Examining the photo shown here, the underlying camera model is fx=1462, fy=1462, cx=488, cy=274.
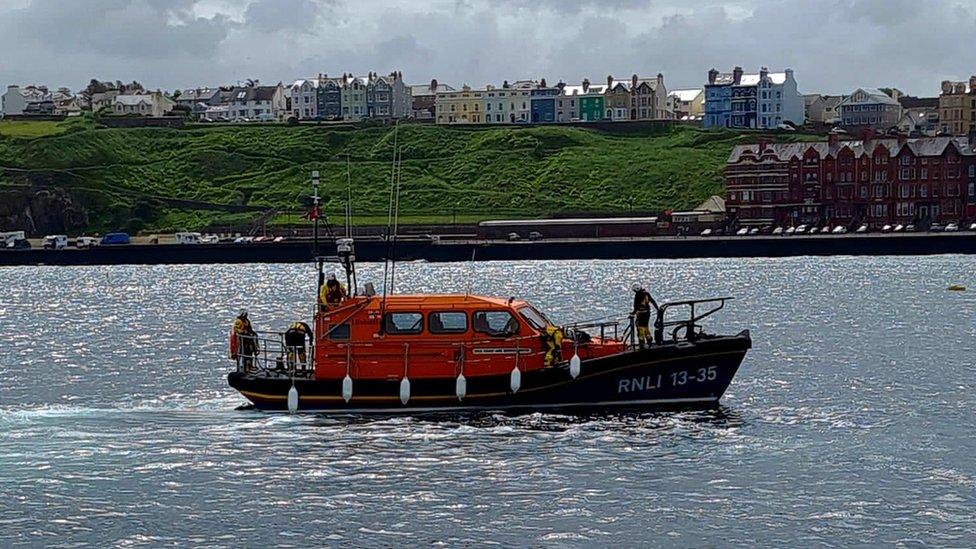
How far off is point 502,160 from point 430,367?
15578 cm

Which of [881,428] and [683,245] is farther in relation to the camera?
[683,245]

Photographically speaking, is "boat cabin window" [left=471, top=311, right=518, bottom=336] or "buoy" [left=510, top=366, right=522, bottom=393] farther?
"boat cabin window" [left=471, top=311, right=518, bottom=336]

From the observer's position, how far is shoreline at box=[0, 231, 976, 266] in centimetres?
13575

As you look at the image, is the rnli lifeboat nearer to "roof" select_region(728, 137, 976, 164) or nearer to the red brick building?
the red brick building

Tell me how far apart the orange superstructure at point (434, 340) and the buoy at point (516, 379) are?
0.95 ft

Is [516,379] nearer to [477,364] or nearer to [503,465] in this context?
[477,364]

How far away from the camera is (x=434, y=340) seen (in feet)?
115

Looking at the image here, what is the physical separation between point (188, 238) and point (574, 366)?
12017cm

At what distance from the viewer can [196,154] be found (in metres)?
199

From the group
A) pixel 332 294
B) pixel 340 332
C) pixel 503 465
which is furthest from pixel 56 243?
pixel 503 465

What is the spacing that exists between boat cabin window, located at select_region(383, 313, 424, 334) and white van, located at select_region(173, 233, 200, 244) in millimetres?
116093

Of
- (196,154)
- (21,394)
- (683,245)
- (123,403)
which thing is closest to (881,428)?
(123,403)

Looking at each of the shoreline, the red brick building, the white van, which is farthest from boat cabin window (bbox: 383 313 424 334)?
the red brick building

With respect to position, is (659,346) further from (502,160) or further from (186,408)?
(502,160)
